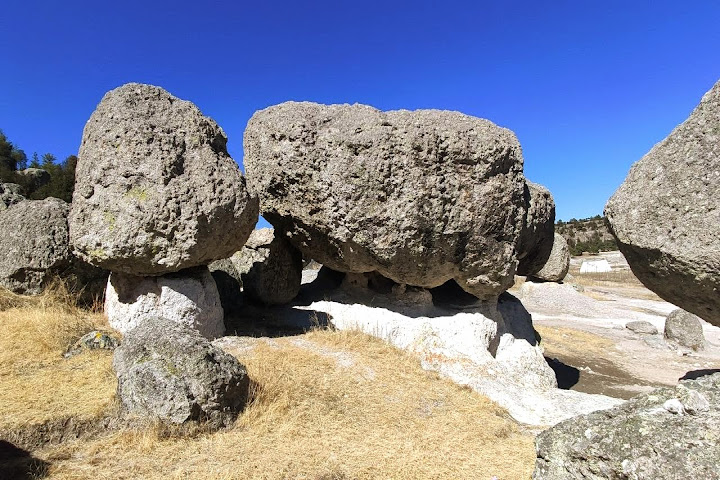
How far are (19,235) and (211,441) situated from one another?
5814 millimetres

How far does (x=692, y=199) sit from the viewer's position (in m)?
4.83

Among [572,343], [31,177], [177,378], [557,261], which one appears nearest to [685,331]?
[572,343]

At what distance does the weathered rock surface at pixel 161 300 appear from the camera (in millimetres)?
6914

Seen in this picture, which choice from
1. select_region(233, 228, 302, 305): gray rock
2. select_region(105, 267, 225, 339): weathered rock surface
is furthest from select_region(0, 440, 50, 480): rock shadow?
select_region(233, 228, 302, 305): gray rock

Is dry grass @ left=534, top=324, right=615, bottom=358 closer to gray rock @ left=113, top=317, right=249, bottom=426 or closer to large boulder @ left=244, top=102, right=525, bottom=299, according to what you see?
large boulder @ left=244, top=102, right=525, bottom=299

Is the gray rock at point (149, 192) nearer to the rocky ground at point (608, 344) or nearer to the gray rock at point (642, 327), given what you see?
the rocky ground at point (608, 344)

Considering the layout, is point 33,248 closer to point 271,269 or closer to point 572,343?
point 271,269

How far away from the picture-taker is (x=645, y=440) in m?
2.70

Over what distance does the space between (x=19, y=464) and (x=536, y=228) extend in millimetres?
8897

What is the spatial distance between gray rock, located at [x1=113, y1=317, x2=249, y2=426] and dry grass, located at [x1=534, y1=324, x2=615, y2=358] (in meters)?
10.7

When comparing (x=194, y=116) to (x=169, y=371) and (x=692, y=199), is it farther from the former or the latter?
(x=692, y=199)

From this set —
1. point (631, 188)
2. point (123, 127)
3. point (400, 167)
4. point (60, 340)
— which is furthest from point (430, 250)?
point (60, 340)

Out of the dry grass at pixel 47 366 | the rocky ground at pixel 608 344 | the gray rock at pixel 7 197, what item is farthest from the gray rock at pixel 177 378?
the rocky ground at pixel 608 344

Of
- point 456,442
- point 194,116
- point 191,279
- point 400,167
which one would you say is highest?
point 194,116
